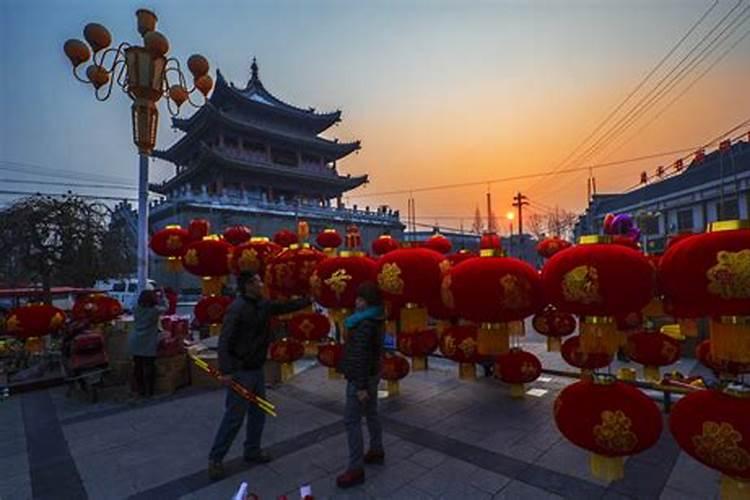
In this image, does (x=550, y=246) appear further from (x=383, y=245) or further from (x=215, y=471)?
(x=215, y=471)

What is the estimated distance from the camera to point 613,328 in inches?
103

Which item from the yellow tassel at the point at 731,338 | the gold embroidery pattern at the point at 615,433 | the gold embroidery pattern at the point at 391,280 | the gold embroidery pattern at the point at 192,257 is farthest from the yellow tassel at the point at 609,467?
the gold embroidery pattern at the point at 192,257

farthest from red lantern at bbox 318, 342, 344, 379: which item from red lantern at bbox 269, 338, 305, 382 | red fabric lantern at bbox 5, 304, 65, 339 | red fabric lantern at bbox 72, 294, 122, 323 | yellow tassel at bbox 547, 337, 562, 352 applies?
red fabric lantern at bbox 5, 304, 65, 339

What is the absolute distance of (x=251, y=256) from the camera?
5.13 m

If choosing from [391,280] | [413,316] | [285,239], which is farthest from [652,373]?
[285,239]

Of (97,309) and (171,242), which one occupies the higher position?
(171,242)

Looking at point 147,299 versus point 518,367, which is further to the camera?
point 147,299

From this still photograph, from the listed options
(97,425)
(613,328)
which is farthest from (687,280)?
(97,425)

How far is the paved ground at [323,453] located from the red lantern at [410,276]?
1.53 meters

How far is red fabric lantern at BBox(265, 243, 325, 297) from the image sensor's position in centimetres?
466

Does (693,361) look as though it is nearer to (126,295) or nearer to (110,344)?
(110,344)

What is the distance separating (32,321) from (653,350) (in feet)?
26.0

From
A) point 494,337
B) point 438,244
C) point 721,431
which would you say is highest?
point 438,244

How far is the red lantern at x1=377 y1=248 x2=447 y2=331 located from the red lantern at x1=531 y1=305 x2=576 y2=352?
1.73m
